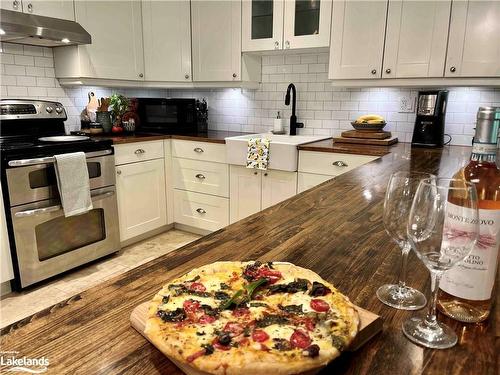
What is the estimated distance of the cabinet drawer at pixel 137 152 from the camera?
2923mm

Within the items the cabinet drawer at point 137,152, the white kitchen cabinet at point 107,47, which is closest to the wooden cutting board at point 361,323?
the cabinet drawer at point 137,152

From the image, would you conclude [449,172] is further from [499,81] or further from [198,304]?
[198,304]

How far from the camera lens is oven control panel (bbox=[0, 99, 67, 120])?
2.61m

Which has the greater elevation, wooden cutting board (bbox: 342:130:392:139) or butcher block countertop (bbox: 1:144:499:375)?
wooden cutting board (bbox: 342:130:392:139)

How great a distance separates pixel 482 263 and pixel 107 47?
127 inches

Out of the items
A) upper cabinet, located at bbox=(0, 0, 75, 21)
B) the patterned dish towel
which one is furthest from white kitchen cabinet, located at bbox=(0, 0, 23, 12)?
the patterned dish towel

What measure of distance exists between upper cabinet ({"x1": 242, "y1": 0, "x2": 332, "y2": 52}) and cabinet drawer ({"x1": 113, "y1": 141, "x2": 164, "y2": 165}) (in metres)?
1.12

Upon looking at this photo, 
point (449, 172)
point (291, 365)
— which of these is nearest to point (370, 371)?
point (291, 365)

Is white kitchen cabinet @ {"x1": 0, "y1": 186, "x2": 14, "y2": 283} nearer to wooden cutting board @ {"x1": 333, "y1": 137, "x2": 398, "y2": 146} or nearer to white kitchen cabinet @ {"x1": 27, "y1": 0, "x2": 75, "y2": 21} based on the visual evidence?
white kitchen cabinet @ {"x1": 27, "y1": 0, "x2": 75, "y2": 21}

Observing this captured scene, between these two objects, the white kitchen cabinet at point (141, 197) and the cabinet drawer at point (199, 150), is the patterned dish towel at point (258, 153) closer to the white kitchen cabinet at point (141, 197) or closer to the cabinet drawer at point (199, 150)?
the cabinet drawer at point (199, 150)

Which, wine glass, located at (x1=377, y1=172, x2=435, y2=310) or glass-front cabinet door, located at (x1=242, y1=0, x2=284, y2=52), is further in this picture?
glass-front cabinet door, located at (x1=242, y1=0, x2=284, y2=52)

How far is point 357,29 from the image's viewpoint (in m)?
2.65

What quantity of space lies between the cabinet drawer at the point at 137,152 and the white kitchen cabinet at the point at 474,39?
228 cm

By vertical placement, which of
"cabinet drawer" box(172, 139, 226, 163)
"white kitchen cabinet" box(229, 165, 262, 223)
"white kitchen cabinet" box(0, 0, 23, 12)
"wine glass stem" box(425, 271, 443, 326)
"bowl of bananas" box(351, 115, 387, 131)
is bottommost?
"white kitchen cabinet" box(229, 165, 262, 223)
